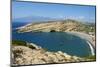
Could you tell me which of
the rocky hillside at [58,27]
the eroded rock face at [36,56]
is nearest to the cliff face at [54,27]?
the rocky hillside at [58,27]

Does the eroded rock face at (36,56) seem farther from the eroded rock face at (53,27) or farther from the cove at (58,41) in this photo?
the eroded rock face at (53,27)

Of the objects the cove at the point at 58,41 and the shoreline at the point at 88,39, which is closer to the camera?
the cove at the point at 58,41

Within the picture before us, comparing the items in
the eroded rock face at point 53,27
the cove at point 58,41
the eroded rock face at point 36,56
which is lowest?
the eroded rock face at point 36,56

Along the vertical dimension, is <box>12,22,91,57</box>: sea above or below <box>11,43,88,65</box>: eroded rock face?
above

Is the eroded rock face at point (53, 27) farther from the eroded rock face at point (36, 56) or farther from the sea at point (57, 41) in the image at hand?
the eroded rock face at point (36, 56)

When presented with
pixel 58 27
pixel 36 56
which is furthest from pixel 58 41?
pixel 36 56

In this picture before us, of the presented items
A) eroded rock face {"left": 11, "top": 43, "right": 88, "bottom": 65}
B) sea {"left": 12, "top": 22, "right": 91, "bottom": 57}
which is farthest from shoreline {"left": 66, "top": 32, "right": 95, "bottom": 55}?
eroded rock face {"left": 11, "top": 43, "right": 88, "bottom": 65}

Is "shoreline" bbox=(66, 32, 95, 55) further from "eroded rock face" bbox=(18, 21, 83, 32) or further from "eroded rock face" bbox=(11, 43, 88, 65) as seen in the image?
"eroded rock face" bbox=(11, 43, 88, 65)

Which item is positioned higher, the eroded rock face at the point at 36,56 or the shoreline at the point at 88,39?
the shoreline at the point at 88,39
